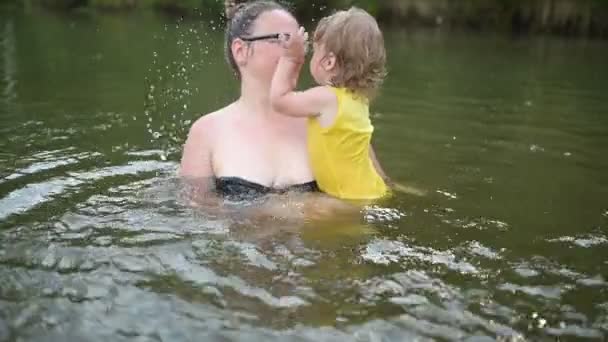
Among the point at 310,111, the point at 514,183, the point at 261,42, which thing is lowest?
the point at 514,183

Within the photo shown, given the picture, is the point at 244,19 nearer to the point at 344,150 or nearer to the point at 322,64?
the point at 322,64

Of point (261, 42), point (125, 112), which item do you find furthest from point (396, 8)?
point (261, 42)

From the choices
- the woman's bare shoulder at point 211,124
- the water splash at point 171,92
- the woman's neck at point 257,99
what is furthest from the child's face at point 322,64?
the water splash at point 171,92

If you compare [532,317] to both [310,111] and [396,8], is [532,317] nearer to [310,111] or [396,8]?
[310,111]

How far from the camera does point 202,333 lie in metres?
2.78

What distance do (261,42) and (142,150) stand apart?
7.99ft

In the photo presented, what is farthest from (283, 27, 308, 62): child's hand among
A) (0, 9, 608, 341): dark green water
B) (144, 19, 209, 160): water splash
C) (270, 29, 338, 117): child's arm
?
(144, 19, 209, 160): water splash

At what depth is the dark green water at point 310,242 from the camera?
2.91 m

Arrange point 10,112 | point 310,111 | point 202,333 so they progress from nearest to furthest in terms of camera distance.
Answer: point 202,333
point 310,111
point 10,112

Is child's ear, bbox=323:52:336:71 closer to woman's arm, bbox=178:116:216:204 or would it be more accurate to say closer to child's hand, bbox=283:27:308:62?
child's hand, bbox=283:27:308:62

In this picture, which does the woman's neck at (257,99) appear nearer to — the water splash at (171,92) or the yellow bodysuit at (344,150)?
the yellow bodysuit at (344,150)

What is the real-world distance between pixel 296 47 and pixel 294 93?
271 mm

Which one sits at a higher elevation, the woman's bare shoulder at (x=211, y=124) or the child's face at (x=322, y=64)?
the child's face at (x=322, y=64)

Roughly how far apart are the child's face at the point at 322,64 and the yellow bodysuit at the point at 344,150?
0.39 ft
